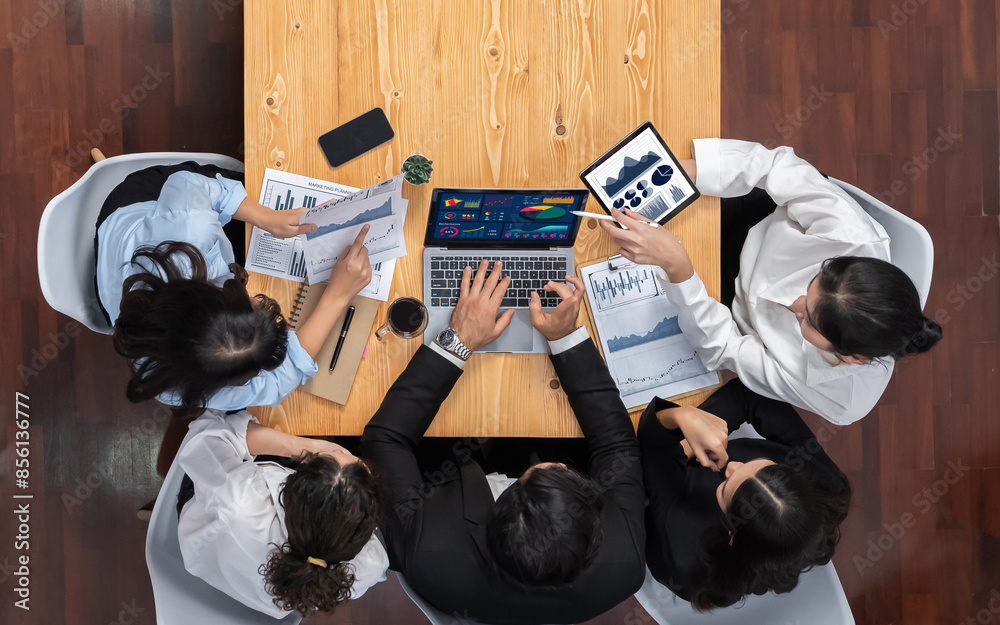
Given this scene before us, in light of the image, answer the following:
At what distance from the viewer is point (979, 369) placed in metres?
2.34

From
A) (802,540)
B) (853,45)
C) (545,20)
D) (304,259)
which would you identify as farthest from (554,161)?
(853,45)

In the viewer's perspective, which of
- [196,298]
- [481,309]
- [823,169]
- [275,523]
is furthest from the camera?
[823,169]

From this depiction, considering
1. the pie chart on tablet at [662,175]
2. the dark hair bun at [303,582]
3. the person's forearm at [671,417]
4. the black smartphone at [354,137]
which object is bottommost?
the dark hair bun at [303,582]

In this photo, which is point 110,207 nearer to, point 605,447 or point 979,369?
point 605,447

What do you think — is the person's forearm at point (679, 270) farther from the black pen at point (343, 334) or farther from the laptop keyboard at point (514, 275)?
the black pen at point (343, 334)

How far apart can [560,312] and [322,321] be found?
56cm

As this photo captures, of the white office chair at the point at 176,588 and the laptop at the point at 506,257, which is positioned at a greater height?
the laptop at the point at 506,257

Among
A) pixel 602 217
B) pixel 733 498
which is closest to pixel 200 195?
pixel 602 217

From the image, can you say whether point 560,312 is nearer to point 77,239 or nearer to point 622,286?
point 622,286

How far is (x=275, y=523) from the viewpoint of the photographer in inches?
54.8

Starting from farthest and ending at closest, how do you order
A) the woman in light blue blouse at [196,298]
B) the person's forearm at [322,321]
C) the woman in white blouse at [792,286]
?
the person's forearm at [322,321]
the woman in white blouse at [792,286]
the woman in light blue blouse at [196,298]

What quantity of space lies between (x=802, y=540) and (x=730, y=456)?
0.31m

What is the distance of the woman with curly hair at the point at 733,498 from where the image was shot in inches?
51.9

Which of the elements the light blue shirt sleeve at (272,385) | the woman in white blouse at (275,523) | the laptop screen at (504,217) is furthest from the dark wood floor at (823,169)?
the laptop screen at (504,217)
